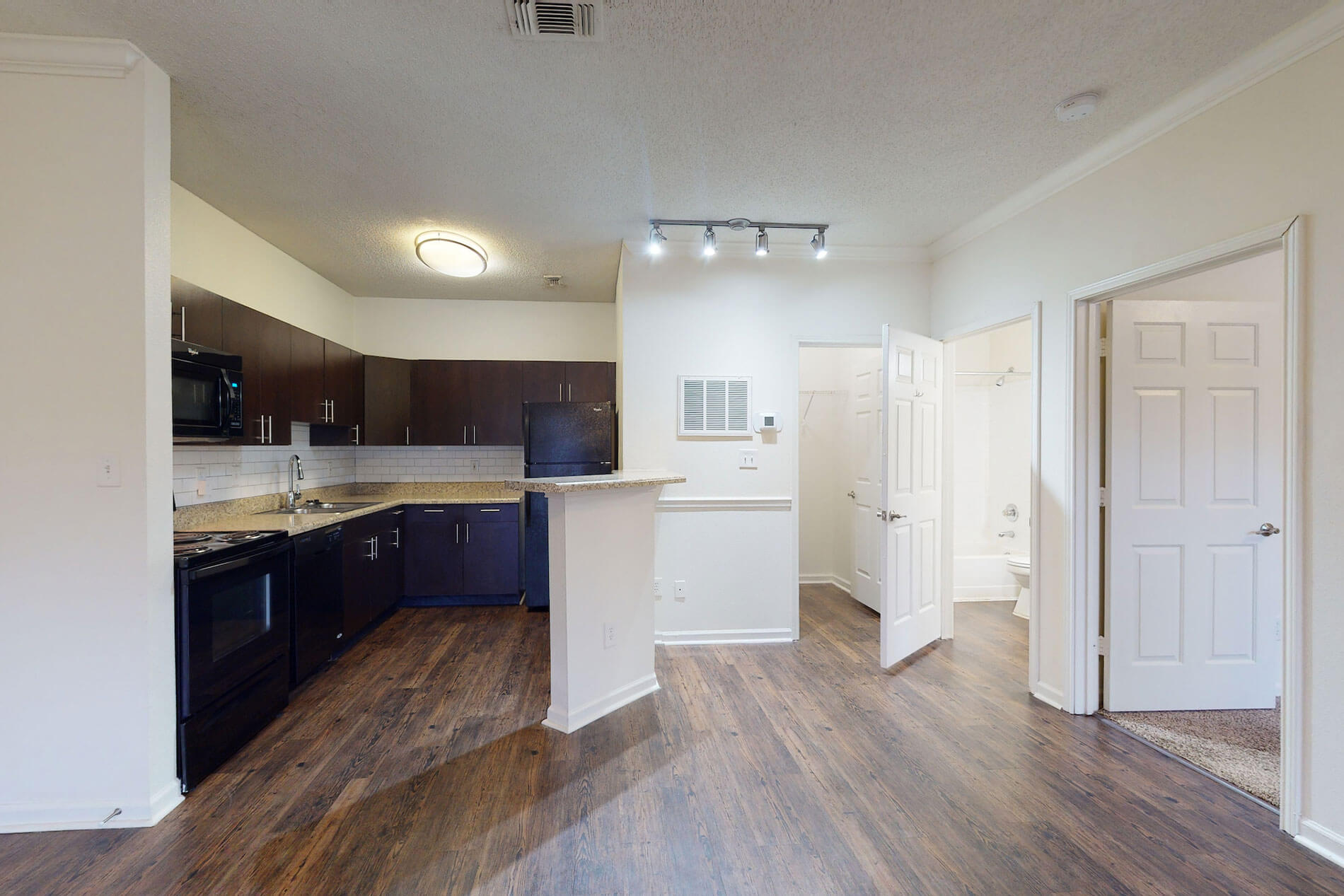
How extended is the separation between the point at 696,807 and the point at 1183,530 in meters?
2.69

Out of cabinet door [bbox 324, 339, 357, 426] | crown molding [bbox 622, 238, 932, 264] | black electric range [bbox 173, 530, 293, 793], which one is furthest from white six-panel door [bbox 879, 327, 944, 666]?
cabinet door [bbox 324, 339, 357, 426]

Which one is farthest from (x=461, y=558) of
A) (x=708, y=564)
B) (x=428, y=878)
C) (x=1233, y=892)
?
(x=1233, y=892)

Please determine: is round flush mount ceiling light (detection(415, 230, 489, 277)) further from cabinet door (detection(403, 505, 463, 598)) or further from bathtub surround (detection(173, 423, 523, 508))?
cabinet door (detection(403, 505, 463, 598))

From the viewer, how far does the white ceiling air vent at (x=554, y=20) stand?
5.86 feet

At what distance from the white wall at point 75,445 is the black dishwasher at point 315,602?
97 cm

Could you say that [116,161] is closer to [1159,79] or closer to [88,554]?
[88,554]

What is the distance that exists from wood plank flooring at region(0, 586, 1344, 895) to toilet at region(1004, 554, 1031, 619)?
1.46m

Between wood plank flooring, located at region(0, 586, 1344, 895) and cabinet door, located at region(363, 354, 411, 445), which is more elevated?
cabinet door, located at region(363, 354, 411, 445)

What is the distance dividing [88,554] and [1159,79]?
4.20 metres

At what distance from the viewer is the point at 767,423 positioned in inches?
156

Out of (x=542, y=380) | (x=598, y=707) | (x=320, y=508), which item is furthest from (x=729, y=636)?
(x=320, y=508)

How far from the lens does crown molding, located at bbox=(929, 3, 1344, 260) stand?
184 centimetres

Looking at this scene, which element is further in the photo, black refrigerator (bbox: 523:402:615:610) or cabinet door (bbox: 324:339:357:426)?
black refrigerator (bbox: 523:402:615:610)

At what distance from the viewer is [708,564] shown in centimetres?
391
